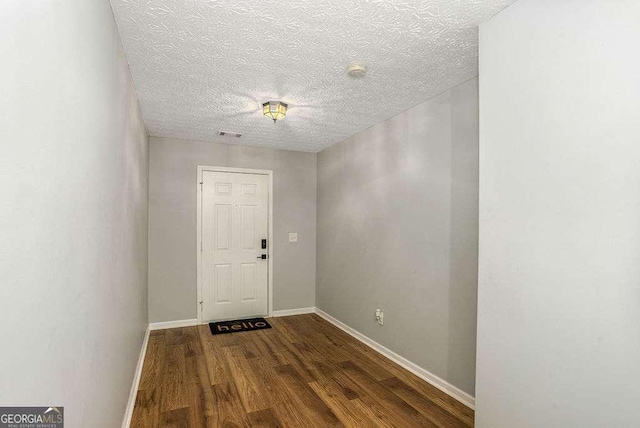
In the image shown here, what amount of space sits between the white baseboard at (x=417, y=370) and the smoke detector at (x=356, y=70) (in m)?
2.48

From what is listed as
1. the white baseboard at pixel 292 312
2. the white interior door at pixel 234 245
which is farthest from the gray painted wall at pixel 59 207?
the white baseboard at pixel 292 312

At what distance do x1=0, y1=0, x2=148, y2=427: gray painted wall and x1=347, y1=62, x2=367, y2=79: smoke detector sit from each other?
140 cm

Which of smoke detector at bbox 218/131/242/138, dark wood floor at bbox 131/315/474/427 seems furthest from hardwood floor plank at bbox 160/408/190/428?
smoke detector at bbox 218/131/242/138

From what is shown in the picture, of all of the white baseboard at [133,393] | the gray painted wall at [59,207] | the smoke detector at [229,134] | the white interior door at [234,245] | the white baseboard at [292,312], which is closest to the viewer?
the gray painted wall at [59,207]

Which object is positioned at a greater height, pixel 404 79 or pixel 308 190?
pixel 404 79

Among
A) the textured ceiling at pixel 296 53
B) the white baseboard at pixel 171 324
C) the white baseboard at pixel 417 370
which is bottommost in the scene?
the white baseboard at pixel 171 324

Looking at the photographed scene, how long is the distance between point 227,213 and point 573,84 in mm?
4023

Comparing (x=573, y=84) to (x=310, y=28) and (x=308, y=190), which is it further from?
(x=308, y=190)

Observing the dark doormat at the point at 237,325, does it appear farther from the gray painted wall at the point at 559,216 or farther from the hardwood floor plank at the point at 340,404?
the gray painted wall at the point at 559,216

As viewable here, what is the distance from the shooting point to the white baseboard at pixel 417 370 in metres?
2.49

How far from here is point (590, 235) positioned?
1.28 metres

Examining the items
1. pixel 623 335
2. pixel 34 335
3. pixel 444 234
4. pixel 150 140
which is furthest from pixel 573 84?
pixel 150 140

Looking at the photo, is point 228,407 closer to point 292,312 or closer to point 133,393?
point 133,393

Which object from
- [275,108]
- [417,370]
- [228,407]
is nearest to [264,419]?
[228,407]
